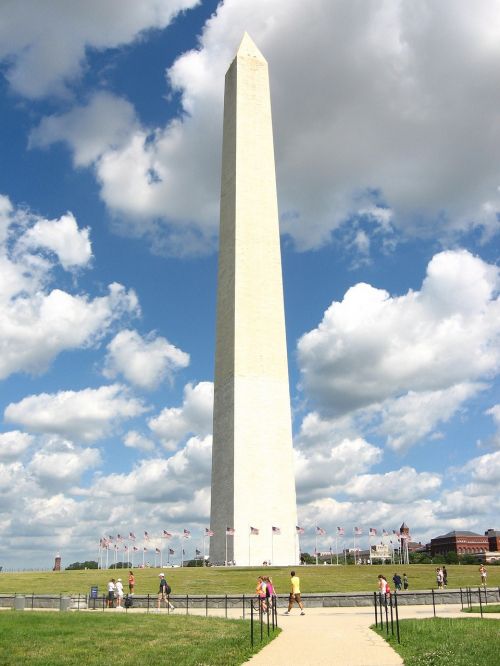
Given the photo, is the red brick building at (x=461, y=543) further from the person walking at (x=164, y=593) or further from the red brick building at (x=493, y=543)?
the person walking at (x=164, y=593)

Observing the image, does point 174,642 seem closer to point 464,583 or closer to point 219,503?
point 464,583

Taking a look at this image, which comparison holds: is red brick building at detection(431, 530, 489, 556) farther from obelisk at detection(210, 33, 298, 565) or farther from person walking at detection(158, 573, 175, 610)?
person walking at detection(158, 573, 175, 610)

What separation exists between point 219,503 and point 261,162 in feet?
104

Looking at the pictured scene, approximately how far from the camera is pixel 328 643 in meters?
19.2

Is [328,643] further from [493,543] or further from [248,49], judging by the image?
[493,543]

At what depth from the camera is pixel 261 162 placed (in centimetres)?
6994

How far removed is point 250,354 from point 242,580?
2302 cm

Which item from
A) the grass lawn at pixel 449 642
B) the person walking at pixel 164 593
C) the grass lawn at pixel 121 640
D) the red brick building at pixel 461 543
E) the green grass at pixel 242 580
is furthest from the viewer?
the red brick building at pixel 461 543

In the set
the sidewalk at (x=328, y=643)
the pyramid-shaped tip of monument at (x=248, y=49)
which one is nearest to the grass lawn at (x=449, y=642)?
the sidewalk at (x=328, y=643)

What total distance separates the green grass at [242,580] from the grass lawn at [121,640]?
1620 centimetres

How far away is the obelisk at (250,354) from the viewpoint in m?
60.9

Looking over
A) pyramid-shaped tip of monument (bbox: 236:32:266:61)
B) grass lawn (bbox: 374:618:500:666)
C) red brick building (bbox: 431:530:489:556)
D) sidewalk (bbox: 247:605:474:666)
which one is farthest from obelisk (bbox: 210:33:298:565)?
red brick building (bbox: 431:530:489:556)

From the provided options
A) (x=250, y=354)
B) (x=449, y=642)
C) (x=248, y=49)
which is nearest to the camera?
(x=449, y=642)

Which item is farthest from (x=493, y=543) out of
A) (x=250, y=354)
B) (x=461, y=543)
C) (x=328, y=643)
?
(x=328, y=643)
